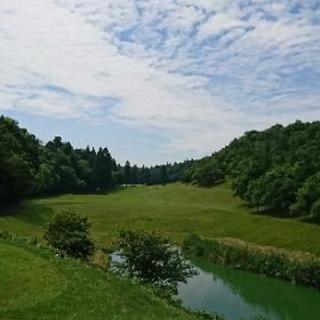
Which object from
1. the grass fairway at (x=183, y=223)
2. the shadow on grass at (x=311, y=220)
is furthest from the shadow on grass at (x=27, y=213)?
the shadow on grass at (x=311, y=220)

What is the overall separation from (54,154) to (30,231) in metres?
91.6

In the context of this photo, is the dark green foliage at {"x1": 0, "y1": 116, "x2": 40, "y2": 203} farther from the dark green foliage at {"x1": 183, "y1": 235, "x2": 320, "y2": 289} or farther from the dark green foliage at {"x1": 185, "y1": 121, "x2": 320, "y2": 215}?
the dark green foliage at {"x1": 185, "y1": 121, "x2": 320, "y2": 215}

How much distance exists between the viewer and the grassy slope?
24828 mm

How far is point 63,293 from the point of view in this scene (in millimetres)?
27719

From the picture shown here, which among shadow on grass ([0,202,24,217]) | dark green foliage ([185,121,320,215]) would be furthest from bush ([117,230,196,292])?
dark green foliage ([185,121,320,215])

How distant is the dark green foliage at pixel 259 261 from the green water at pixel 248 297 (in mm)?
1231

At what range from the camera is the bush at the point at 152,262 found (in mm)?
47531

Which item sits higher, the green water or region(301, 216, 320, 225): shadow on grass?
region(301, 216, 320, 225): shadow on grass

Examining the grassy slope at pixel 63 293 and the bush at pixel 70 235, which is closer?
the grassy slope at pixel 63 293

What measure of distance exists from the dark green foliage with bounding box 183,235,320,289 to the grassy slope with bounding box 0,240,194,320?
112 feet

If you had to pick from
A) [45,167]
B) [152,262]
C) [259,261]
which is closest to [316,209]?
[259,261]

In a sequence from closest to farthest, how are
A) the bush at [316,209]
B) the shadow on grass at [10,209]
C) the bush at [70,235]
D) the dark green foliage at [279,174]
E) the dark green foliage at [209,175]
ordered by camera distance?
the bush at [70,235]
the shadow on grass at [10,209]
the bush at [316,209]
the dark green foliage at [279,174]
the dark green foliage at [209,175]

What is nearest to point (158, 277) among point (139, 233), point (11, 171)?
point (139, 233)

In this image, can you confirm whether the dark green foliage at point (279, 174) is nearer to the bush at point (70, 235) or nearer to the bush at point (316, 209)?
the bush at point (316, 209)
